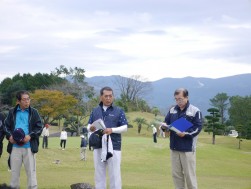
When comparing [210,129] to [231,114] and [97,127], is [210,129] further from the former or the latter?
[97,127]

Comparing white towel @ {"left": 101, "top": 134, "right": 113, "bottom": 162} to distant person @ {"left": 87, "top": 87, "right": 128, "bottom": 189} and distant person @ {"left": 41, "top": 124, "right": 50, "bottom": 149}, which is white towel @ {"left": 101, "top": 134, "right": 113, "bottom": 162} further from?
distant person @ {"left": 41, "top": 124, "right": 50, "bottom": 149}

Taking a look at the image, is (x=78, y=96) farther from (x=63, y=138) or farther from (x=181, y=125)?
(x=181, y=125)

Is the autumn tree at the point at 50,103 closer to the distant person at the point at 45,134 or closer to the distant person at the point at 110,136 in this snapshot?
the distant person at the point at 45,134

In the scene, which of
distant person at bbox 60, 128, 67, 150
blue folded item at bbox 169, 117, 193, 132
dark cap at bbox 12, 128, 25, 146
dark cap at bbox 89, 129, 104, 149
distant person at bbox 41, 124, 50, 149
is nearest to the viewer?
dark cap at bbox 89, 129, 104, 149

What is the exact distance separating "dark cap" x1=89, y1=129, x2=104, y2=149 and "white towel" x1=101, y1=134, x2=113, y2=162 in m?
0.10

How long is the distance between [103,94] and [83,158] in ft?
63.4

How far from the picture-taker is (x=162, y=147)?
112ft

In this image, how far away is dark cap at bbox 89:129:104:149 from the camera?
6683 millimetres

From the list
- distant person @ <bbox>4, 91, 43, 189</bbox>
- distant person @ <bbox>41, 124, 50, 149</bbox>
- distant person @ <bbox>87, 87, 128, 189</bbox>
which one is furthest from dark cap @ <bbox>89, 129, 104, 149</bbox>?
→ distant person @ <bbox>41, 124, 50, 149</bbox>

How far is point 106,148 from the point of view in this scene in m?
6.60

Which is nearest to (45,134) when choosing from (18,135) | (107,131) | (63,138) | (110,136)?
(63,138)

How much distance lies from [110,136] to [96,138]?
0.25 meters

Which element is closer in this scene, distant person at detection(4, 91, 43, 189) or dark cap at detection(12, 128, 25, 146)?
dark cap at detection(12, 128, 25, 146)

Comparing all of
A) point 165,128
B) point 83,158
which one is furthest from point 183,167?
point 83,158
